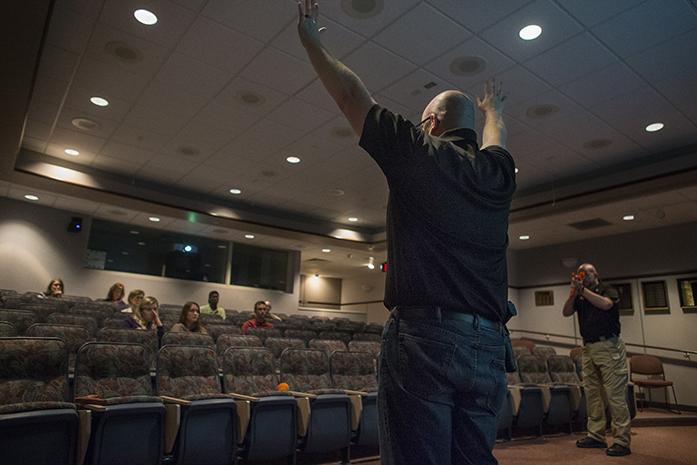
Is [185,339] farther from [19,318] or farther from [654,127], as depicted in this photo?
[654,127]

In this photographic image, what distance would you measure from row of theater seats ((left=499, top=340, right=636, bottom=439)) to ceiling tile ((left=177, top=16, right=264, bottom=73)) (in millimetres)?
4373

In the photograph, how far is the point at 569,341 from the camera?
430 inches

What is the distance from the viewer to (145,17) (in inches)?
168

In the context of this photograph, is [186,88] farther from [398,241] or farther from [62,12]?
[398,241]

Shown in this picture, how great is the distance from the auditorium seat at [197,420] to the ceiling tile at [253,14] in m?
2.91

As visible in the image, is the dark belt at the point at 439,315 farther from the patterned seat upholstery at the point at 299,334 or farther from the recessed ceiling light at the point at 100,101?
the recessed ceiling light at the point at 100,101

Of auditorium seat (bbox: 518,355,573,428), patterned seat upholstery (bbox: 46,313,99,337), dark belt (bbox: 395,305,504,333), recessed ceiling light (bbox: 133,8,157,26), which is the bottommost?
auditorium seat (bbox: 518,355,573,428)

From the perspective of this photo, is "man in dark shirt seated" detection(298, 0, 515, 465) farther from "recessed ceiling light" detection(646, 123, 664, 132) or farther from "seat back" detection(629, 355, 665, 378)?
"seat back" detection(629, 355, 665, 378)

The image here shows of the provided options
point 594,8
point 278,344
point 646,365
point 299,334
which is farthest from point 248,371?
point 646,365

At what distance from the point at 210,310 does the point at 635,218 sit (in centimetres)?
808

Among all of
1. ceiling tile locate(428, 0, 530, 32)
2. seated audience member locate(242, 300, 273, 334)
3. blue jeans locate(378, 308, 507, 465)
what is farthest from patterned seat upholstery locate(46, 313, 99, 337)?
blue jeans locate(378, 308, 507, 465)

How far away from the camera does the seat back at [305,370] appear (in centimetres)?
430

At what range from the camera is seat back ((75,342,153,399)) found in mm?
3203

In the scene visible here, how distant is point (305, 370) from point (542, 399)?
2724mm
